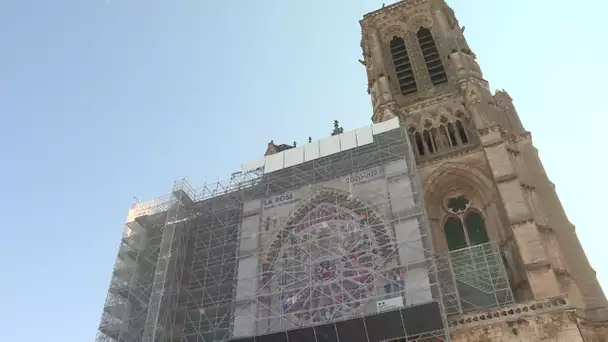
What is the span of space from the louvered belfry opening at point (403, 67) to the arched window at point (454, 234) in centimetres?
821

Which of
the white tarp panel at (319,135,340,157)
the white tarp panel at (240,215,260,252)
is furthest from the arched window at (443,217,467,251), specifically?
the white tarp panel at (240,215,260,252)

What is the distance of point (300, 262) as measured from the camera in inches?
739

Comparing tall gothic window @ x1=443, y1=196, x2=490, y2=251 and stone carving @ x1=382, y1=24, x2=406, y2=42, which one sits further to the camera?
stone carving @ x1=382, y1=24, x2=406, y2=42

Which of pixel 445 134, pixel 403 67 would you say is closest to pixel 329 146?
pixel 445 134

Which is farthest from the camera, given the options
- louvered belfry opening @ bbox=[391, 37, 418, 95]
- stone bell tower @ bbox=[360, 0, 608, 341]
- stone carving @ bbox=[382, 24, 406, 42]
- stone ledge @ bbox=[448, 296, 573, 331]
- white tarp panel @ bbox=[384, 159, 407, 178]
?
stone carving @ bbox=[382, 24, 406, 42]

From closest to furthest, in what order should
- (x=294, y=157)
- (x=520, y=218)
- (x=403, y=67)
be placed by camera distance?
(x=520, y=218), (x=294, y=157), (x=403, y=67)

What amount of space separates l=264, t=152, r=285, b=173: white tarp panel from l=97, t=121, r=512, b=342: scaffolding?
0.40 ft

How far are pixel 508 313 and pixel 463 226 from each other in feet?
18.1

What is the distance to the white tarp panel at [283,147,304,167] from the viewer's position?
2222 cm

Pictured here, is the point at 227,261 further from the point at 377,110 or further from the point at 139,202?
the point at 377,110

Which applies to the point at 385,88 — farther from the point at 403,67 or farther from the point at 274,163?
the point at 274,163

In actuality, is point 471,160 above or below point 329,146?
below

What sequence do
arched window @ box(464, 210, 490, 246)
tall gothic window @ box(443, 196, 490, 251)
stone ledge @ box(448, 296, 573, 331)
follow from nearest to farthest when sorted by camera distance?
stone ledge @ box(448, 296, 573, 331), arched window @ box(464, 210, 490, 246), tall gothic window @ box(443, 196, 490, 251)

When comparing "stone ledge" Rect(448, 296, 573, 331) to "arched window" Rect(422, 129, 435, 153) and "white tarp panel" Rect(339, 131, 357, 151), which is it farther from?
"arched window" Rect(422, 129, 435, 153)
